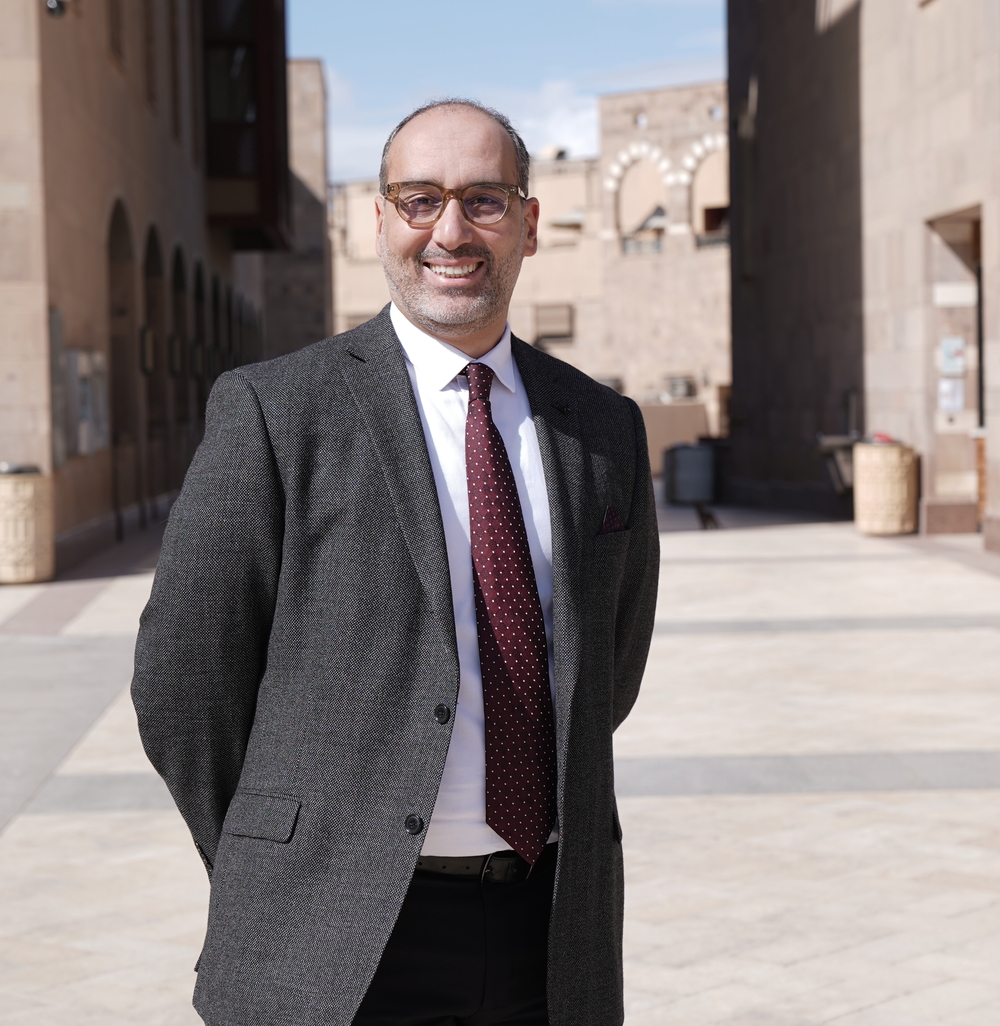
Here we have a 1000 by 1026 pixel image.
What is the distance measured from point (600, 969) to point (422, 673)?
1.75 ft

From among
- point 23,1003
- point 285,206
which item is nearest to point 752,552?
point 23,1003

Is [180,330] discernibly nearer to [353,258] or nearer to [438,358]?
[438,358]

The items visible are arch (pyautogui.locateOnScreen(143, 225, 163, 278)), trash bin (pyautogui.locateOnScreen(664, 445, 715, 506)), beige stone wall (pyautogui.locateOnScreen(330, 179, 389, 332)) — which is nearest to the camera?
arch (pyautogui.locateOnScreen(143, 225, 163, 278))

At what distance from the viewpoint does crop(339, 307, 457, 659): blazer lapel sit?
2.20m

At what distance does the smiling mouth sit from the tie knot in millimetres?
141

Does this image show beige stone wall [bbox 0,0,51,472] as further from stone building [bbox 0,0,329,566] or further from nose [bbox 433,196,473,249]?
nose [bbox 433,196,473,249]

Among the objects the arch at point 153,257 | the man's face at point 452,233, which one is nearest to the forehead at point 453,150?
the man's face at point 452,233

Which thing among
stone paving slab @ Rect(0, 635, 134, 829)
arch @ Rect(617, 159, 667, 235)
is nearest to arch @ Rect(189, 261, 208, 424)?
stone paving slab @ Rect(0, 635, 134, 829)

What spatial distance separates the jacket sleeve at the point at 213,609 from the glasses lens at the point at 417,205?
350 millimetres

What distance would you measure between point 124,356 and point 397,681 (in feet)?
64.0

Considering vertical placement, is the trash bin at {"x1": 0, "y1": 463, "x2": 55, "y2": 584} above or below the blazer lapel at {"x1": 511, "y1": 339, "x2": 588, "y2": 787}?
below

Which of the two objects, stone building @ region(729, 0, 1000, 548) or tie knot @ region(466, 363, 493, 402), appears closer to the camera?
tie knot @ region(466, 363, 493, 402)

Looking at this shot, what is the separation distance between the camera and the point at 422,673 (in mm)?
2191

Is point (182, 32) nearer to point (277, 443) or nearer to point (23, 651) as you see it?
point (23, 651)
